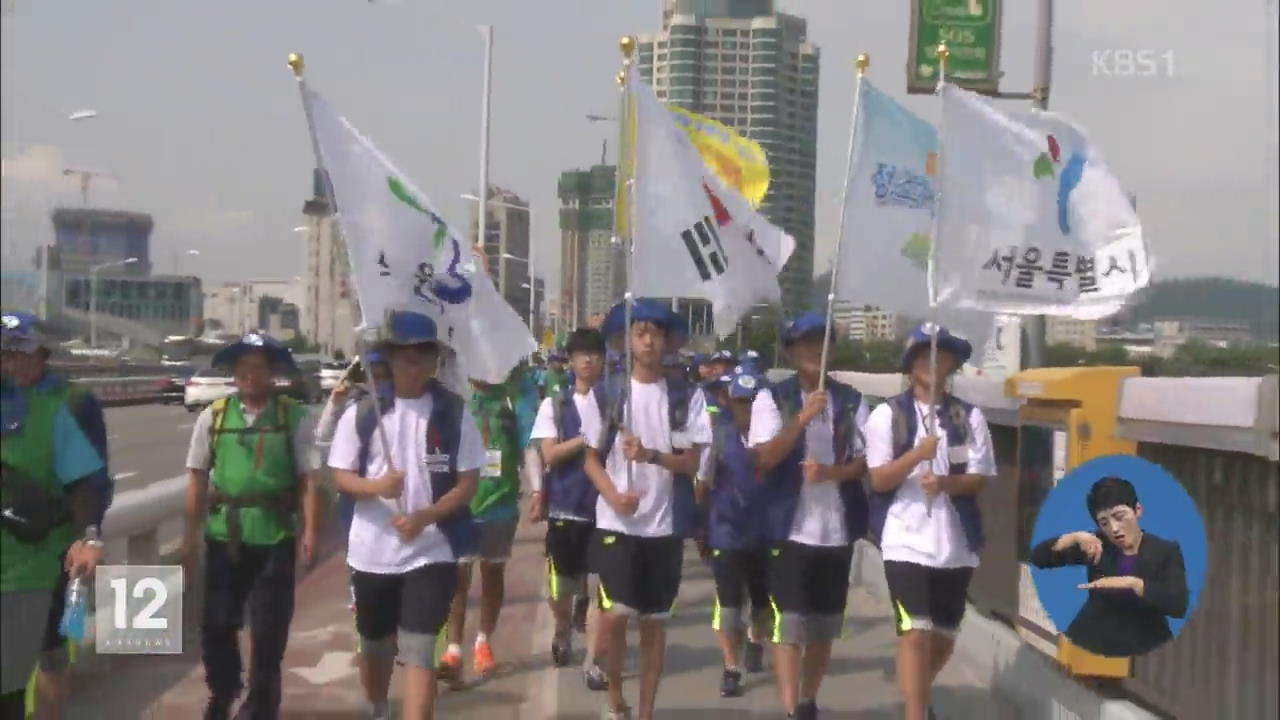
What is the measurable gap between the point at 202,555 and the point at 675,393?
2.22m

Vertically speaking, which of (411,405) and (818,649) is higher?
(411,405)

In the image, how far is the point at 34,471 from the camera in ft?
16.9

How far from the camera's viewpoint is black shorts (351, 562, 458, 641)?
18.7 feet

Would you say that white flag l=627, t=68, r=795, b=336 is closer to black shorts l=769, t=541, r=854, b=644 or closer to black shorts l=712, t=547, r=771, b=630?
black shorts l=769, t=541, r=854, b=644

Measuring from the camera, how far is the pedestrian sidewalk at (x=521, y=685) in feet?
23.2

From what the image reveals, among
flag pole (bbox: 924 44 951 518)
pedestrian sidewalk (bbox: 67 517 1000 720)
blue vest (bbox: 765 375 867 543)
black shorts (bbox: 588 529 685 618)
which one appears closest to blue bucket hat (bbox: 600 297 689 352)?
blue vest (bbox: 765 375 867 543)

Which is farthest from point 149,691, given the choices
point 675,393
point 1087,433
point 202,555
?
point 1087,433

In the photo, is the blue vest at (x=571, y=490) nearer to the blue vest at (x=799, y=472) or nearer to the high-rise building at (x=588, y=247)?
the high-rise building at (x=588, y=247)

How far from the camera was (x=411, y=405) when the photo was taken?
19.2 feet

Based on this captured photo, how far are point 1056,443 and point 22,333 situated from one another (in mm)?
4347

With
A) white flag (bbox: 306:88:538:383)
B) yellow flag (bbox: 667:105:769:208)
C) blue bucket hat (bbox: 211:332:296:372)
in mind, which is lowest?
blue bucket hat (bbox: 211:332:296:372)

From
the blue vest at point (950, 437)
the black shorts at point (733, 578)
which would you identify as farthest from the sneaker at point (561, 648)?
the blue vest at point (950, 437)

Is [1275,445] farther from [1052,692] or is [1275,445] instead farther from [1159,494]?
[1052,692]

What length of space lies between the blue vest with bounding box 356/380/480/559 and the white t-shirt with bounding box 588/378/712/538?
30.9 inches
